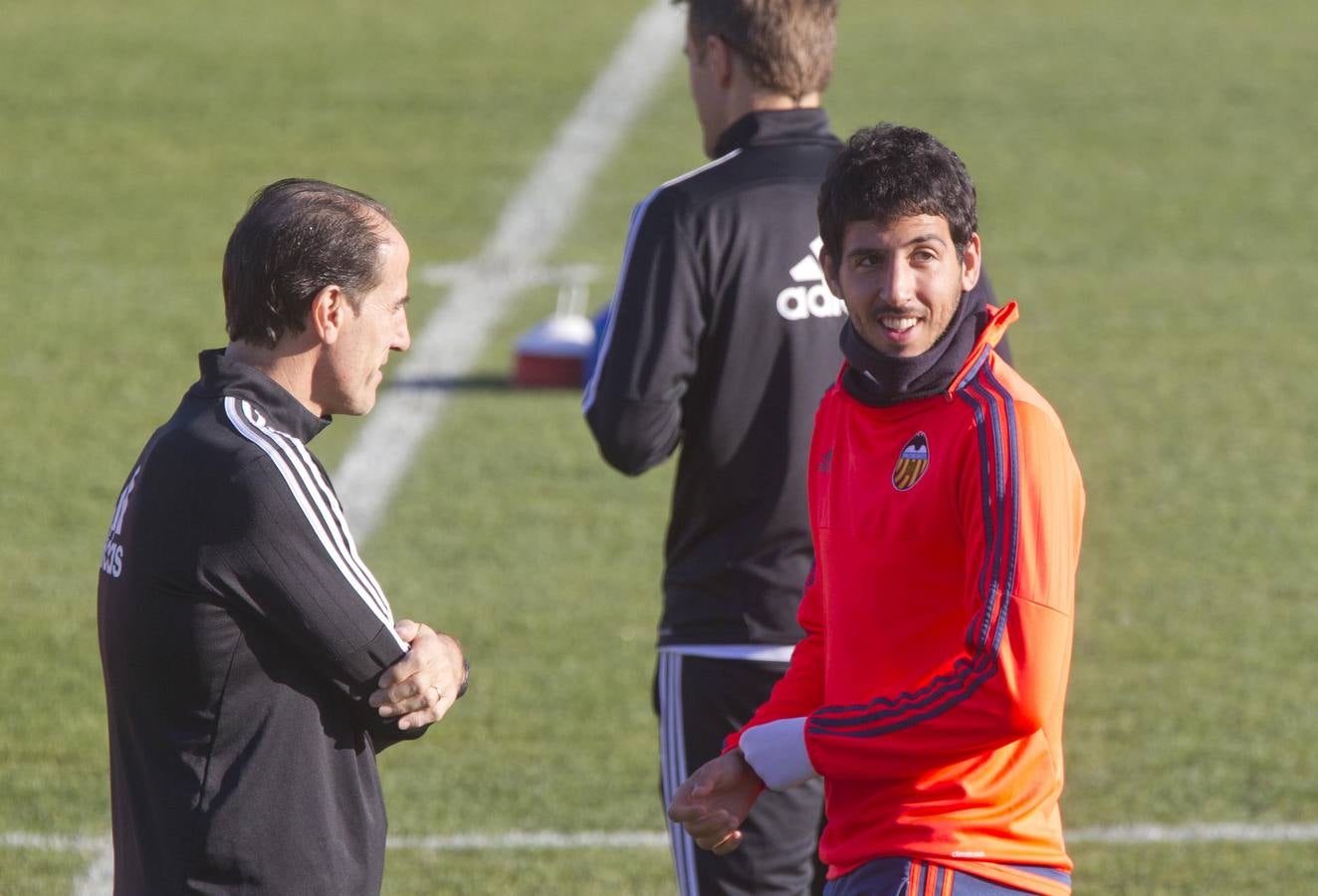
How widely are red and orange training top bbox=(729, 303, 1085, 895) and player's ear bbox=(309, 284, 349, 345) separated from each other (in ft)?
2.61

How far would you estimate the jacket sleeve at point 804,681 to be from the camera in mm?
3102

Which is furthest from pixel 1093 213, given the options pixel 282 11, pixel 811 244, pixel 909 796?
pixel 909 796

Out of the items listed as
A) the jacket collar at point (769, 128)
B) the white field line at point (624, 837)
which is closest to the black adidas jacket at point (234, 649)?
the jacket collar at point (769, 128)

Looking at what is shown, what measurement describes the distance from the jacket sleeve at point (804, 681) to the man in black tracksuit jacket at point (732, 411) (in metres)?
0.64

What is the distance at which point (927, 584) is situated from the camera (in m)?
2.80

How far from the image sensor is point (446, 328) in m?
10.3

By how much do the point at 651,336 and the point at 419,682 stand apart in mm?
1205

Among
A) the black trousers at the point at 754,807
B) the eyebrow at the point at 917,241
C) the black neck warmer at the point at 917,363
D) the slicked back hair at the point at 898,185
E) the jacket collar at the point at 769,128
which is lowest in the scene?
Answer: the black trousers at the point at 754,807

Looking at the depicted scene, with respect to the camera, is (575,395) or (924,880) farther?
(575,395)

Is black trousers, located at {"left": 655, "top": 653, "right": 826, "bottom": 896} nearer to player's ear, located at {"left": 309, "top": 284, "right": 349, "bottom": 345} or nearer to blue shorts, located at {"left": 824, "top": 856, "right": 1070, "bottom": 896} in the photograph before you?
blue shorts, located at {"left": 824, "top": 856, "right": 1070, "bottom": 896}

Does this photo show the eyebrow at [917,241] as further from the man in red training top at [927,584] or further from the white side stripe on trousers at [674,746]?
the white side stripe on trousers at [674,746]

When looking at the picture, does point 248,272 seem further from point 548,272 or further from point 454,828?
point 548,272

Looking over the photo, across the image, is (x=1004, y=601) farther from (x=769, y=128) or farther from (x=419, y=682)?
(x=769, y=128)

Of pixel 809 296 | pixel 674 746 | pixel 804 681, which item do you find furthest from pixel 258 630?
pixel 809 296
